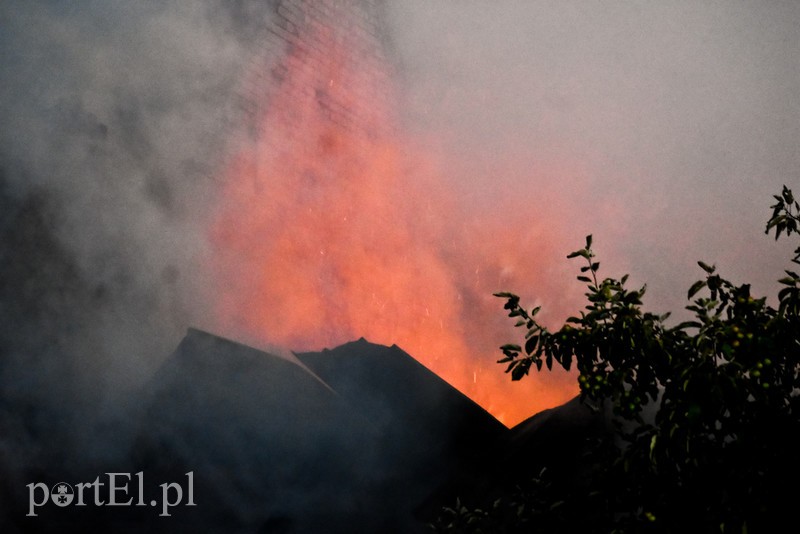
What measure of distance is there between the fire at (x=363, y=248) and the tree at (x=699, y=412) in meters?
3.24

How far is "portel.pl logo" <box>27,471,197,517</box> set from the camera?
12.7ft

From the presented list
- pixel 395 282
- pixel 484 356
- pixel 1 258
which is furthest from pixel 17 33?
pixel 484 356

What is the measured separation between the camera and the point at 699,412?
2.40 meters

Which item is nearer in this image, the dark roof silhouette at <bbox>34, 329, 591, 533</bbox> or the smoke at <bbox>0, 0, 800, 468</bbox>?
the dark roof silhouette at <bbox>34, 329, 591, 533</bbox>

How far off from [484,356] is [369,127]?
8.20ft

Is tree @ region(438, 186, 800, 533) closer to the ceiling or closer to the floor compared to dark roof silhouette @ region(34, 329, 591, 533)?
closer to the floor

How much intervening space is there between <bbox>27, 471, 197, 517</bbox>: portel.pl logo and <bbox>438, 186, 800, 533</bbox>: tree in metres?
2.02

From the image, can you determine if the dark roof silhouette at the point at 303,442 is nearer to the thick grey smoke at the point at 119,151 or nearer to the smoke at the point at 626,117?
the thick grey smoke at the point at 119,151

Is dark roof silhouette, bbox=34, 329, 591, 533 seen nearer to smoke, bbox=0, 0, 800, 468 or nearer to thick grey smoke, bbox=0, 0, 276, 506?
thick grey smoke, bbox=0, 0, 276, 506

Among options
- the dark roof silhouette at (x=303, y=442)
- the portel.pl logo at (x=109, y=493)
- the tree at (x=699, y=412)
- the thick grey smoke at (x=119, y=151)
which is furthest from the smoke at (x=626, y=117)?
the tree at (x=699, y=412)

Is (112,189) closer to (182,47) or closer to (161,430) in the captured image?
(182,47)

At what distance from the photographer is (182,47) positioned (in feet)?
18.9

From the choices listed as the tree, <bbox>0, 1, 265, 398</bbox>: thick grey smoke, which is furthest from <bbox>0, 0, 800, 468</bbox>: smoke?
the tree

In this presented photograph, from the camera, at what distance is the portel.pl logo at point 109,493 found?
152 inches
